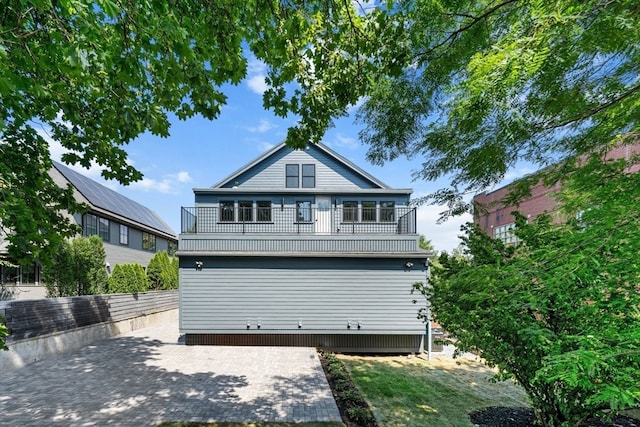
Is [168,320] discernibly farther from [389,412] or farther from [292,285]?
[389,412]

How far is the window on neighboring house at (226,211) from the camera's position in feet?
39.3

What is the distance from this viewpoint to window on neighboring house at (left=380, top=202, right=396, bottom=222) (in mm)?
11934

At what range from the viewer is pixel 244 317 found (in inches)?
386

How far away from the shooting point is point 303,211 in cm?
1242

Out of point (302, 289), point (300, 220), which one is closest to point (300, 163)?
point (300, 220)

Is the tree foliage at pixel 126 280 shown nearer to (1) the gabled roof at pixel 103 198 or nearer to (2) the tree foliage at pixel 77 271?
(2) the tree foliage at pixel 77 271

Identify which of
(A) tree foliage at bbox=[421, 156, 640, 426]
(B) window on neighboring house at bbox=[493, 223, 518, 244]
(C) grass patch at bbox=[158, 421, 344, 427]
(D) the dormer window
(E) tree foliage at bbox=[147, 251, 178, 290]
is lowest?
(C) grass patch at bbox=[158, 421, 344, 427]

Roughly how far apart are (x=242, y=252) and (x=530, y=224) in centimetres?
802

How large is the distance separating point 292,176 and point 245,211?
2.66m

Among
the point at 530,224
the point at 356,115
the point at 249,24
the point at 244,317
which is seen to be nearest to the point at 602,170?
the point at 530,224

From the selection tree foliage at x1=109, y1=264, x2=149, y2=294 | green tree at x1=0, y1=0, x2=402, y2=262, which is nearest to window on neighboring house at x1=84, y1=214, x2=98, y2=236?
tree foliage at x1=109, y1=264, x2=149, y2=294

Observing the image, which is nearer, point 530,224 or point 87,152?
point 530,224

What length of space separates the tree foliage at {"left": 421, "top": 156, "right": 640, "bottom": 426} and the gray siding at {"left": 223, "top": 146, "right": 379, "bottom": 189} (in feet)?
27.8

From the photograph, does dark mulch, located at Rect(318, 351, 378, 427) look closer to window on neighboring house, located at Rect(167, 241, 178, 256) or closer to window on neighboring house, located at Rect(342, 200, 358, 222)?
window on neighboring house, located at Rect(342, 200, 358, 222)
